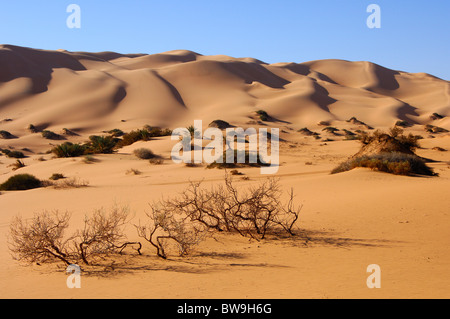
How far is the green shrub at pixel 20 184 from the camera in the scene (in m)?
14.9

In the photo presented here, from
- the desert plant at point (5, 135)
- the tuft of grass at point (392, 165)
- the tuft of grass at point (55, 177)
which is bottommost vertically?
the tuft of grass at point (55, 177)

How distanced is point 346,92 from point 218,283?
74.2m

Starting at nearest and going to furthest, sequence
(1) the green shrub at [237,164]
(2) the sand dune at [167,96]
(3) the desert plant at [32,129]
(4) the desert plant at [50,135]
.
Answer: (1) the green shrub at [237,164]
(4) the desert plant at [50,135]
(3) the desert plant at [32,129]
(2) the sand dune at [167,96]

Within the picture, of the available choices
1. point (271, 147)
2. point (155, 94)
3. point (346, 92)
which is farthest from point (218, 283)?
point (346, 92)

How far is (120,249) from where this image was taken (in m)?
6.43

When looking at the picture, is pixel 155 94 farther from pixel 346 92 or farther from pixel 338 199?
pixel 338 199

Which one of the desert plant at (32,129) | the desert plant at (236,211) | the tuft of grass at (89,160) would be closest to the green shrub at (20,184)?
the tuft of grass at (89,160)

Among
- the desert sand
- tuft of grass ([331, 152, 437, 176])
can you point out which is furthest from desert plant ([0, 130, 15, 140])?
tuft of grass ([331, 152, 437, 176])

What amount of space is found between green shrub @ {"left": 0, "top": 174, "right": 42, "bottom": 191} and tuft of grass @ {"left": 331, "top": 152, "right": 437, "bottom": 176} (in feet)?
35.9

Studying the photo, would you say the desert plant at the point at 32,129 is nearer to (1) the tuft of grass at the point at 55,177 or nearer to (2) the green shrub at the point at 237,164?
(1) the tuft of grass at the point at 55,177

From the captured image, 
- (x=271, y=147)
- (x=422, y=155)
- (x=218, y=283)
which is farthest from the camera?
(x=271, y=147)

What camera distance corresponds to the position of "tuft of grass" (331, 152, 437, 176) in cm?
1342

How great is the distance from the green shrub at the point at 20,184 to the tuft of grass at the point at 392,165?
10940 millimetres

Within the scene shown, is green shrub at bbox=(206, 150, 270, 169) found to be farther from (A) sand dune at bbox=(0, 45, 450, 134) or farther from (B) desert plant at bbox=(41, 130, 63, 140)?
(B) desert plant at bbox=(41, 130, 63, 140)
